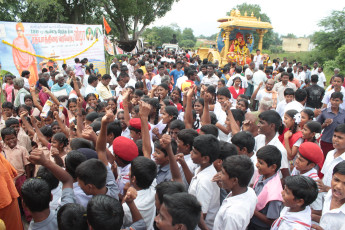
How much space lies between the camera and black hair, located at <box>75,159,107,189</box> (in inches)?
80.4

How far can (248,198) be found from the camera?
201cm

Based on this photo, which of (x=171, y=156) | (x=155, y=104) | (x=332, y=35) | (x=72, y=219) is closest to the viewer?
(x=72, y=219)

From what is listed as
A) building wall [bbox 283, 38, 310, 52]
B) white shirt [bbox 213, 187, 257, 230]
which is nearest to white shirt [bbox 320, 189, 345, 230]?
white shirt [bbox 213, 187, 257, 230]

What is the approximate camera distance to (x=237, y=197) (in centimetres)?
200

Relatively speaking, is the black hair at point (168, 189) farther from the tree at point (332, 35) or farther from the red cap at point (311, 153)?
the tree at point (332, 35)

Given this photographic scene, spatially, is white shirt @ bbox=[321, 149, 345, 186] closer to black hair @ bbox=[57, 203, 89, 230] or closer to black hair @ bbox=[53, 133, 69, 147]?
black hair @ bbox=[57, 203, 89, 230]

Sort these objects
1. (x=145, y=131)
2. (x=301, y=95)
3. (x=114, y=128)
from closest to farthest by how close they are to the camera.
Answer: (x=145, y=131) → (x=114, y=128) → (x=301, y=95)

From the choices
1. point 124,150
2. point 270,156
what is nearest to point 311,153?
point 270,156

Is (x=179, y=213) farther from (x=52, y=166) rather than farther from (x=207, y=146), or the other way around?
(x=52, y=166)

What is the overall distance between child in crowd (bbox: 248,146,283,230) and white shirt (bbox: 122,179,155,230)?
871mm

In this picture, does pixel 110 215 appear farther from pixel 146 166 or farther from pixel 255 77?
pixel 255 77

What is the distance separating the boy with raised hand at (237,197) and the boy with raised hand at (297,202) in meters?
0.23

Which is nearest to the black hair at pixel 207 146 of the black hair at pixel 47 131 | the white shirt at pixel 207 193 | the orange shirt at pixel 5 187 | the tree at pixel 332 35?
the white shirt at pixel 207 193

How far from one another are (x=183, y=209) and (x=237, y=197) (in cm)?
61
